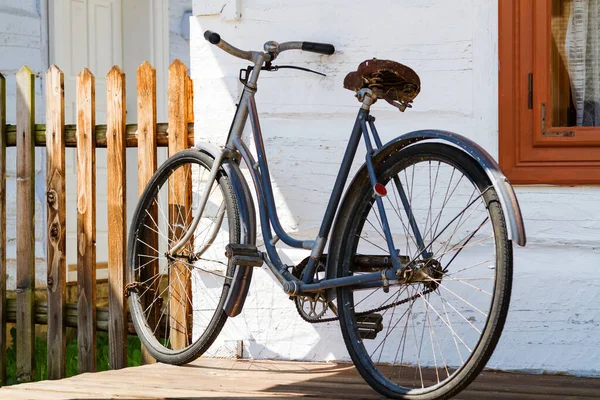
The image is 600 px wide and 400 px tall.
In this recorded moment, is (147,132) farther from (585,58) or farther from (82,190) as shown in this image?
(585,58)

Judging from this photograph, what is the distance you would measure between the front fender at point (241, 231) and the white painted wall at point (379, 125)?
46cm

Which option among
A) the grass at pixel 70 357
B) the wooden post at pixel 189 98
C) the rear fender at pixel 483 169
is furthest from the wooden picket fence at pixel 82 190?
the rear fender at pixel 483 169

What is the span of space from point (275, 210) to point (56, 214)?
5.50 ft

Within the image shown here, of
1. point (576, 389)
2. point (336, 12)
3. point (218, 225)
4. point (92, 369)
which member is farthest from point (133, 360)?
point (576, 389)

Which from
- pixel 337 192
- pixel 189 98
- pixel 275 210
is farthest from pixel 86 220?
pixel 337 192

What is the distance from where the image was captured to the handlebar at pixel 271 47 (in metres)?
3.79

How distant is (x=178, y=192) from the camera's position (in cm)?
464

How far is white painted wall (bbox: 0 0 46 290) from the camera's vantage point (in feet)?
22.6

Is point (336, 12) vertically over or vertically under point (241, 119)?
→ over

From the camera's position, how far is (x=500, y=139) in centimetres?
411

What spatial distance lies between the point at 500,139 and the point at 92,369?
2.35 metres

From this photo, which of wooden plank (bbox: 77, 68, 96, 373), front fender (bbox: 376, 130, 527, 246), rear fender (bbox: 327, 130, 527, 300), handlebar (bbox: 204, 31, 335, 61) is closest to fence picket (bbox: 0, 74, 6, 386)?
wooden plank (bbox: 77, 68, 96, 373)

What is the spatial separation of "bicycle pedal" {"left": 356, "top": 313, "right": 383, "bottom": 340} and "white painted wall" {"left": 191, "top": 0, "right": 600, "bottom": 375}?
2.71 ft

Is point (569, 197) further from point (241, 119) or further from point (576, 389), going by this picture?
point (241, 119)
